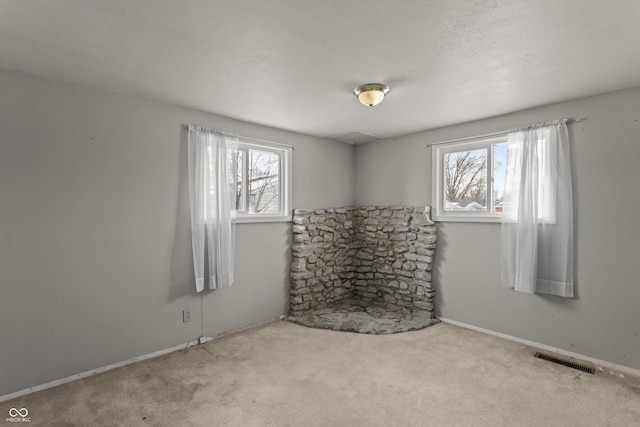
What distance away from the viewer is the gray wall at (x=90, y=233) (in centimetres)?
233

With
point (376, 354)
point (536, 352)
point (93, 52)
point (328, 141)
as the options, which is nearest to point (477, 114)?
point (328, 141)

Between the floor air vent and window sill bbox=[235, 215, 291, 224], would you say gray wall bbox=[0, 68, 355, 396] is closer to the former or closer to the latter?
window sill bbox=[235, 215, 291, 224]

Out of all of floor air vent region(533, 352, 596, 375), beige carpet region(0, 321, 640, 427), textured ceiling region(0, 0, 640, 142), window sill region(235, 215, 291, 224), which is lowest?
beige carpet region(0, 321, 640, 427)

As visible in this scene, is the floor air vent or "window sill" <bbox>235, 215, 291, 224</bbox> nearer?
the floor air vent

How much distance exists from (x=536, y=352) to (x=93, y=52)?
4310mm

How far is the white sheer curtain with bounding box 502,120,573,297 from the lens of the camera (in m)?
2.93

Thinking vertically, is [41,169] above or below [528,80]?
below

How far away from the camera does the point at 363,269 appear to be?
186 inches

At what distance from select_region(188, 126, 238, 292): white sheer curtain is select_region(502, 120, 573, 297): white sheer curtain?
2.90m

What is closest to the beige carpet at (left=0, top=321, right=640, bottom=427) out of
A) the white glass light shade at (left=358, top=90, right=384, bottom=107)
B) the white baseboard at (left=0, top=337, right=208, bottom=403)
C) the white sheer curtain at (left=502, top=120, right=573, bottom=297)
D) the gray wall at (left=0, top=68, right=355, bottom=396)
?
the white baseboard at (left=0, top=337, right=208, bottom=403)

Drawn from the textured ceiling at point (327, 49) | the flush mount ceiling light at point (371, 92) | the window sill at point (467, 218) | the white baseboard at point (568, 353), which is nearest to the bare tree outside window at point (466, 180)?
the window sill at point (467, 218)

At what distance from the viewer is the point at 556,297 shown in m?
3.04

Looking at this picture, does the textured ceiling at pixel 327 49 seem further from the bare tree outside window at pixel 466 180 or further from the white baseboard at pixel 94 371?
the white baseboard at pixel 94 371

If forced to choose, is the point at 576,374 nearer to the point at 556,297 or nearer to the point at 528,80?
the point at 556,297
